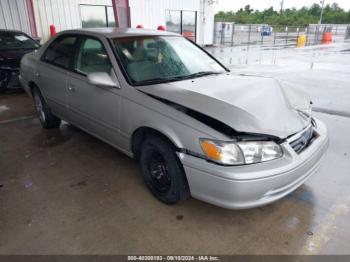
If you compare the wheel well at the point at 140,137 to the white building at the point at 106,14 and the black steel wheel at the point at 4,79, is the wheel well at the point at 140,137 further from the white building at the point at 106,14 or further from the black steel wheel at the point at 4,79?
the white building at the point at 106,14

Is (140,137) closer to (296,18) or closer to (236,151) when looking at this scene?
(236,151)

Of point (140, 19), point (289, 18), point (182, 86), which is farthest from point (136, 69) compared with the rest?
point (289, 18)

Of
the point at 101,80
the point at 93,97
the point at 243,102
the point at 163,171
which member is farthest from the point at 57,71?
the point at 243,102

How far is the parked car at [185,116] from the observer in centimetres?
215

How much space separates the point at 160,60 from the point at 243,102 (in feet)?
3.85

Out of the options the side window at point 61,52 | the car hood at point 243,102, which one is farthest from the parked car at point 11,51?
the car hood at point 243,102

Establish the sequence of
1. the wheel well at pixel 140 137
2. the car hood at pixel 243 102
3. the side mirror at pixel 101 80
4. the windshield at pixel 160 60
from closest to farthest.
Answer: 1. the car hood at pixel 243 102
2. the wheel well at pixel 140 137
3. the side mirror at pixel 101 80
4. the windshield at pixel 160 60

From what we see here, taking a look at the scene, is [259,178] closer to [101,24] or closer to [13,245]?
[13,245]

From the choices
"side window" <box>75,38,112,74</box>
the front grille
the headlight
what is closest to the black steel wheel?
"side window" <box>75,38,112,74</box>

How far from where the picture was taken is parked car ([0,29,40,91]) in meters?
6.73

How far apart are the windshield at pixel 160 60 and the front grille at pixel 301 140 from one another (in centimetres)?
126

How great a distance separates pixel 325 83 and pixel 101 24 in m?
9.76

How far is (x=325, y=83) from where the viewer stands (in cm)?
800

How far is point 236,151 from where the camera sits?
6.99 feet
